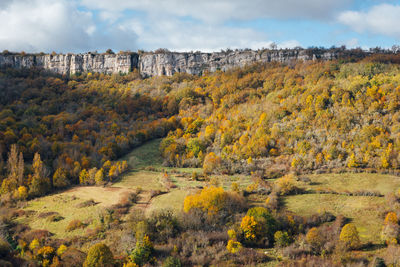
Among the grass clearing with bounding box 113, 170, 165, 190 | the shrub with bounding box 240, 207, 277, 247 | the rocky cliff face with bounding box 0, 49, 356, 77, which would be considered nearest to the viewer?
the shrub with bounding box 240, 207, 277, 247

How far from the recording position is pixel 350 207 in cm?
3575

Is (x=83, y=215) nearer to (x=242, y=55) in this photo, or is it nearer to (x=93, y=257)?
(x=93, y=257)

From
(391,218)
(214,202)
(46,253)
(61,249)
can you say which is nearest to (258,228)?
(214,202)

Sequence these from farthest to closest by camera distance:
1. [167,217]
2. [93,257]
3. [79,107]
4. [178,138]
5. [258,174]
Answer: [79,107]
[178,138]
[258,174]
[167,217]
[93,257]

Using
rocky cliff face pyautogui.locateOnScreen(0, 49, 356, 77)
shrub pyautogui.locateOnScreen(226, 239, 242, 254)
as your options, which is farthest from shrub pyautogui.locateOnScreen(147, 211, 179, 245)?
rocky cliff face pyautogui.locateOnScreen(0, 49, 356, 77)

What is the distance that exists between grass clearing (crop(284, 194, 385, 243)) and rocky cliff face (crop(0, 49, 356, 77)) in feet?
228

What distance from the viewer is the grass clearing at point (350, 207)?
30381 millimetres

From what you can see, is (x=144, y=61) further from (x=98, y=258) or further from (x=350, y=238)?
(x=350, y=238)

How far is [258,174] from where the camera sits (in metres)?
49.2

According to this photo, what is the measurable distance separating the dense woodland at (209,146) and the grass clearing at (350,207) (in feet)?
5.85

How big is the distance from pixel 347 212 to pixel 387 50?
78.3 meters

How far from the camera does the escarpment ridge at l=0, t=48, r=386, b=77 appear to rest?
104250 millimetres

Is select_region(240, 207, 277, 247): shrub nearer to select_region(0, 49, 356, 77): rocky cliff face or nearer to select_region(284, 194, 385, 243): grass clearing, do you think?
select_region(284, 194, 385, 243): grass clearing

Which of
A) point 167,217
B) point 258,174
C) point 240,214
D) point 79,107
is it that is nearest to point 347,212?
Result: point 240,214
